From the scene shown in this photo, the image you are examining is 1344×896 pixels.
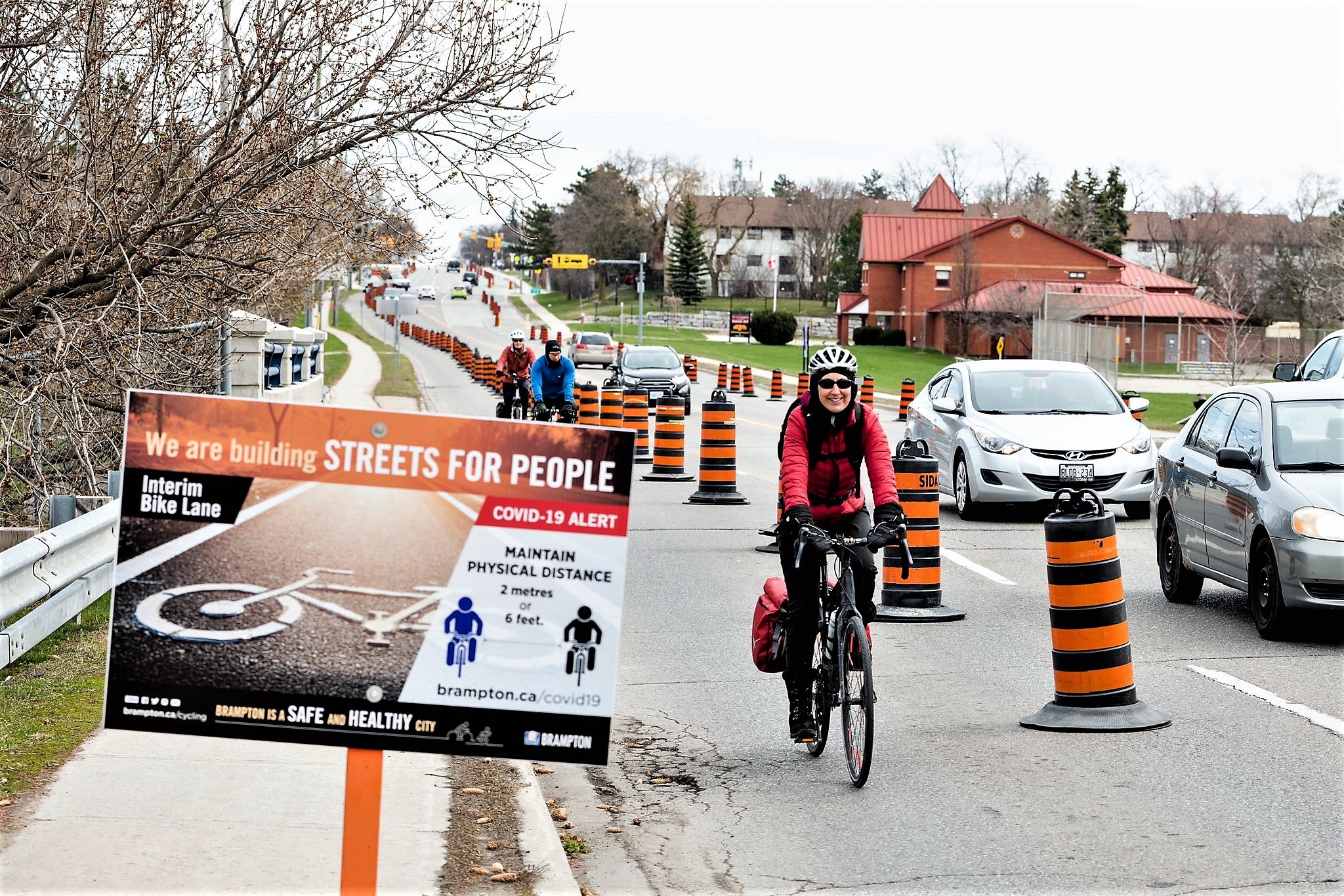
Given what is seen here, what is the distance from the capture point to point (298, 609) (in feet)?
14.5

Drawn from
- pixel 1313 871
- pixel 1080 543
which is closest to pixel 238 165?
pixel 1080 543

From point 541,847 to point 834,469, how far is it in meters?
2.58

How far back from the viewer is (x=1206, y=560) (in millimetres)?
11414

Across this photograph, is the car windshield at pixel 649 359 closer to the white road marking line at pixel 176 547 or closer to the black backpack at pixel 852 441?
the black backpack at pixel 852 441

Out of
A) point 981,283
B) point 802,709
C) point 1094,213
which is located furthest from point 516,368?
point 1094,213

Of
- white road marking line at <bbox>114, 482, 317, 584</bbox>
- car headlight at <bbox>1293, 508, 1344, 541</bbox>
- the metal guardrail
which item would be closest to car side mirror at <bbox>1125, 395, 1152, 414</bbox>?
car headlight at <bbox>1293, 508, 1344, 541</bbox>

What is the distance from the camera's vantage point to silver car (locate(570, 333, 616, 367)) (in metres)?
63.8

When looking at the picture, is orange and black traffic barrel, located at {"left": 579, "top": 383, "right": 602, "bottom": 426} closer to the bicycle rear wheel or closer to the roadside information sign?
the bicycle rear wheel

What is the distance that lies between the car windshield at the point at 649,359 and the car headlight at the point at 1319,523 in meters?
32.3

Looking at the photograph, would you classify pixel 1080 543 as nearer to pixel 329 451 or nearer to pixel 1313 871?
pixel 1313 871

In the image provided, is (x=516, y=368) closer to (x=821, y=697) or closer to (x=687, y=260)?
(x=821, y=697)

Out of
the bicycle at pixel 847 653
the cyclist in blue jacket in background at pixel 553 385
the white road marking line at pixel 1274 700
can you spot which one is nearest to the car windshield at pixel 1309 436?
the white road marking line at pixel 1274 700

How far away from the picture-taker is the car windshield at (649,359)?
1657 inches

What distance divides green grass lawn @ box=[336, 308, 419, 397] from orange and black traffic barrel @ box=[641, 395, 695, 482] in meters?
21.0
